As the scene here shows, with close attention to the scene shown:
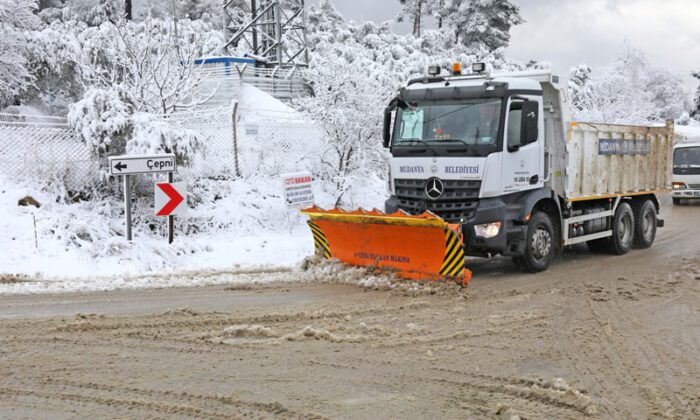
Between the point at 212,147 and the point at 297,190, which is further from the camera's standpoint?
the point at 212,147

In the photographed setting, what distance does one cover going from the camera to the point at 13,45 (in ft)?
62.8

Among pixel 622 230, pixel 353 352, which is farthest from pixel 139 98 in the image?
pixel 353 352

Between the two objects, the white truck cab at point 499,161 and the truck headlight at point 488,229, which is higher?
the white truck cab at point 499,161

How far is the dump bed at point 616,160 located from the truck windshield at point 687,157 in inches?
380

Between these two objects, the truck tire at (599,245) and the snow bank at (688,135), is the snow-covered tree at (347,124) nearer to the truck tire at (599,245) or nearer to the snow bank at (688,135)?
the truck tire at (599,245)

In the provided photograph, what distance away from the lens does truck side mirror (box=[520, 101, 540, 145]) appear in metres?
9.99

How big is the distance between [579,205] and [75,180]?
9.49 meters

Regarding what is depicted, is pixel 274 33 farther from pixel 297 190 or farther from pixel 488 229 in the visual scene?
pixel 488 229

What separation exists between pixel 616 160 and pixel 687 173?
12.6 m

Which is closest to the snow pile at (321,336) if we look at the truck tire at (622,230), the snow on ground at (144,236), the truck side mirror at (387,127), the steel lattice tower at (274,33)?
the snow on ground at (144,236)

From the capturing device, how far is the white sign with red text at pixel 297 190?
13.7 metres

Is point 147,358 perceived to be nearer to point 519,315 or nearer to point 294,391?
point 294,391

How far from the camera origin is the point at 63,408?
4988 millimetres

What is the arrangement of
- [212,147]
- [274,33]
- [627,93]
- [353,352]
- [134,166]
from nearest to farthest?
[353,352] → [134,166] → [212,147] → [274,33] → [627,93]
